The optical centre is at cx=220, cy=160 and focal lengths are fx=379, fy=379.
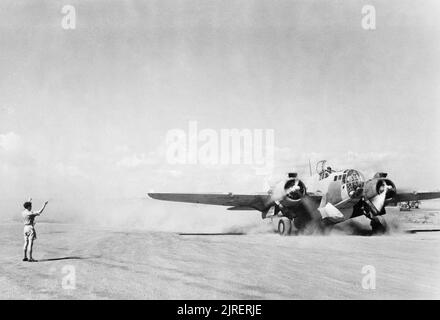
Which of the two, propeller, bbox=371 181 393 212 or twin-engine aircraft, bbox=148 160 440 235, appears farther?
twin-engine aircraft, bbox=148 160 440 235

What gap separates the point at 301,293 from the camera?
27.2 feet

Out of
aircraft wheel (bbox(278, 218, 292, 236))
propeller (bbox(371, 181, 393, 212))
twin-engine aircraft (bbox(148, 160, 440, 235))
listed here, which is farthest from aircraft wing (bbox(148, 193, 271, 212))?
propeller (bbox(371, 181, 393, 212))

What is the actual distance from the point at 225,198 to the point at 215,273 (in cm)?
1643

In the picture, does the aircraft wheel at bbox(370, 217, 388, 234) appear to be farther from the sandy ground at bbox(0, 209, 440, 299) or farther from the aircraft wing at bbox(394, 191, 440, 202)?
the sandy ground at bbox(0, 209, 440, 299)

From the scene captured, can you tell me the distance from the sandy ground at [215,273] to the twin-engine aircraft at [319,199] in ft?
23.3

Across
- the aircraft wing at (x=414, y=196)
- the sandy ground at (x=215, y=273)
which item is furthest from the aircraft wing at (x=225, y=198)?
the aircraft wing at (x=414, y=196)

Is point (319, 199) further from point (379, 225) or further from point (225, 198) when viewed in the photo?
point (225, 198)

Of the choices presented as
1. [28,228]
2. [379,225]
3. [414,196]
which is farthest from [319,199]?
[28,228]

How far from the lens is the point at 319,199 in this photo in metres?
25.8

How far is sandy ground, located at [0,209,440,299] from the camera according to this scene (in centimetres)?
837

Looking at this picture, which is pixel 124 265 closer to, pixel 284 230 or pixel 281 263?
pixel 281 263

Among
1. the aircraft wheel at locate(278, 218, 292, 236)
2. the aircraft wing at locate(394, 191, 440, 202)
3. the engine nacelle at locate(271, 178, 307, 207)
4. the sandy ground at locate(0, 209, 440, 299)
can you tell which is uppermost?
the engine nacelle at locate(271, 178, 307, 207)

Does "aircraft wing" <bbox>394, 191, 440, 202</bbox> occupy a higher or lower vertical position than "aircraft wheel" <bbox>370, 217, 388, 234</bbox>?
higher
